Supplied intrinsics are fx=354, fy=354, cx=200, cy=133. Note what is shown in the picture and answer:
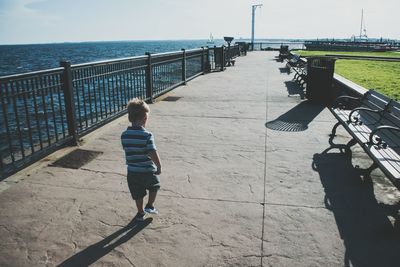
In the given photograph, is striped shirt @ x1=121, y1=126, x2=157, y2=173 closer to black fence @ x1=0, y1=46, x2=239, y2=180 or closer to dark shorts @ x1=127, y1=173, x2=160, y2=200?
dark shorts @ x1=127, y1=173, x2=160, y2=200

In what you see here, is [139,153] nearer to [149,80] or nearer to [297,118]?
[297,118]

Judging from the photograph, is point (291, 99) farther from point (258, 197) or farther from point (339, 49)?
point (339, 49)

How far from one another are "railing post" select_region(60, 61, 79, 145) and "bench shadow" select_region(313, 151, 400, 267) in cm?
398

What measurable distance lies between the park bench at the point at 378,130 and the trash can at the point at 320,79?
9.70 ft

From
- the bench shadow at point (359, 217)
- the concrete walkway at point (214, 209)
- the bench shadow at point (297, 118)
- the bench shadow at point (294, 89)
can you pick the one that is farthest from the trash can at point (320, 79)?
the bench shadow at point (359, 217)

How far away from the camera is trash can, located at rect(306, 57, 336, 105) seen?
9.64 m

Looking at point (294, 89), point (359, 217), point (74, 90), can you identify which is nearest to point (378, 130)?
point (359, 217)

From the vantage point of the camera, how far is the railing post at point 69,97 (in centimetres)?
571

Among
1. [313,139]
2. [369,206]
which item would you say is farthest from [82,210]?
[313,139]

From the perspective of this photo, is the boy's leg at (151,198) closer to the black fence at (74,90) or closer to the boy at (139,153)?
the boy at (139,153)

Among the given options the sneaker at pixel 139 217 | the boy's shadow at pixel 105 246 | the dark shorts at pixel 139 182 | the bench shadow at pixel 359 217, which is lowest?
the bench shadow at pixel 359 217

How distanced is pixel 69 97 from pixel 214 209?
3.36 meters

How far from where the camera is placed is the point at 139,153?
350cm

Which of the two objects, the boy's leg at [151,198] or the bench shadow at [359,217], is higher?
the boy's leg at [151,198]
